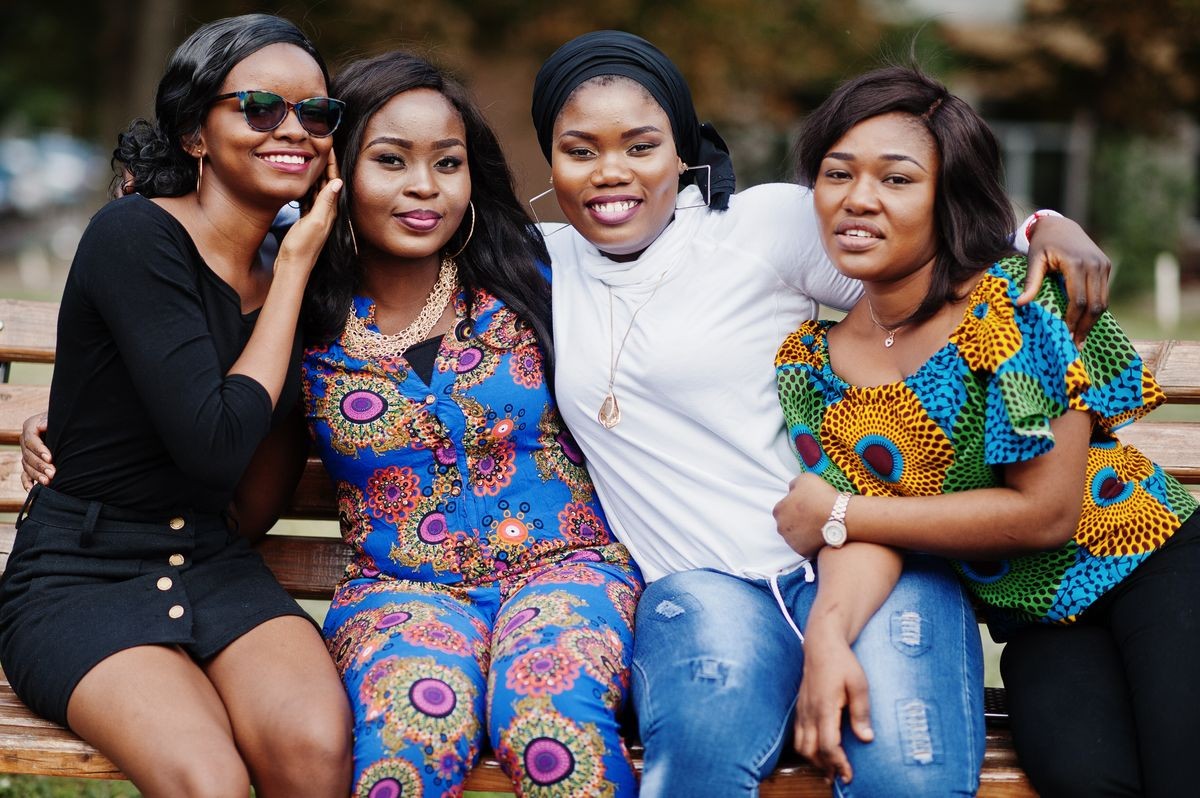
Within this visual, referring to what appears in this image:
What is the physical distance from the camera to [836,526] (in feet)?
9.76

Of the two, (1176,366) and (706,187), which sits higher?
(706,187)

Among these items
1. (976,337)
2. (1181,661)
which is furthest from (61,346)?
(1181,661)

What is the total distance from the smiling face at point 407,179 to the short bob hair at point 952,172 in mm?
972

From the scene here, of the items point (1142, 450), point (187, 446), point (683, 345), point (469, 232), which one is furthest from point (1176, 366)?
point (187, 446)

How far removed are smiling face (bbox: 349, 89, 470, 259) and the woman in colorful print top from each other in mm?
906

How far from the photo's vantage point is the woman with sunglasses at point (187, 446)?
282 centimetres

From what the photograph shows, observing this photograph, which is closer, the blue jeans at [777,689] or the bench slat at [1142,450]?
the blue jeans at [777,689]

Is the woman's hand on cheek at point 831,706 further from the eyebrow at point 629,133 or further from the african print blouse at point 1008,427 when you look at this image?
the eyebrow at point 629,133

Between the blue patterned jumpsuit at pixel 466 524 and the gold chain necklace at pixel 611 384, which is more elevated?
the gold chain necklace at pixel 611 384

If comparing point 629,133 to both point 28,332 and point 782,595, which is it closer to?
point 782,595

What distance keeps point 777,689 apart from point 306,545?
1.48m

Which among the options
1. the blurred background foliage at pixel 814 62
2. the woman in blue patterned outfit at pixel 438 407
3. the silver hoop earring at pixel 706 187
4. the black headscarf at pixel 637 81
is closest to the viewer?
the woman in blue patterned outfit at pixel 438 407

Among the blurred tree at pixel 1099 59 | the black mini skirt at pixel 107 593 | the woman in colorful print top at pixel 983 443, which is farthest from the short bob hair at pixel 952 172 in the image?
the blurred tree at pixel 1099 59

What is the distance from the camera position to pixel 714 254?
3.30 metres
